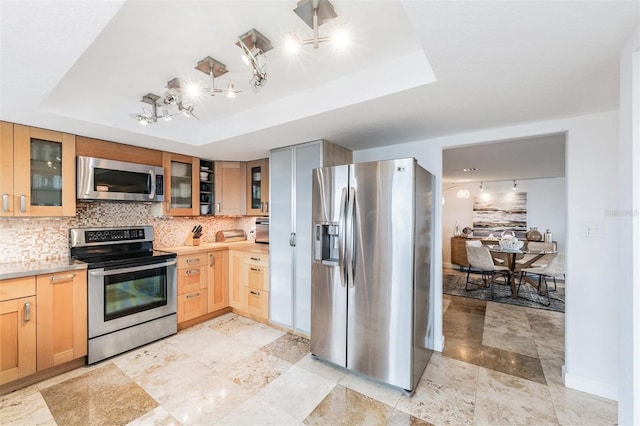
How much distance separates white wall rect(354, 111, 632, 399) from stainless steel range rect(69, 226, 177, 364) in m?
3.69

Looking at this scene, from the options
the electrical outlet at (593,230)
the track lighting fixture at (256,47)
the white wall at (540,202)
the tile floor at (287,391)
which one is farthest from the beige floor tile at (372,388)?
the white wall at (540,202)

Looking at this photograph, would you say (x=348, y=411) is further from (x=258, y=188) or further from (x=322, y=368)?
(x=258, y=188)

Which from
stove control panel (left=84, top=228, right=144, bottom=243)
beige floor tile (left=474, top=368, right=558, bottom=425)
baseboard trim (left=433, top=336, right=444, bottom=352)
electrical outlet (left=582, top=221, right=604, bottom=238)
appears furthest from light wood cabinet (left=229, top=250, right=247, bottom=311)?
electrical outlet (left=582, top=221, right=604, bottom=238)

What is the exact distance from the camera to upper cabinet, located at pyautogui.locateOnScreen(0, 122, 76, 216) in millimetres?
2184

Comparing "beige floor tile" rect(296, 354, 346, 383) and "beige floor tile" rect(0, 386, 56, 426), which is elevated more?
"beige floor tile" rect(0, 386, 56, 426)

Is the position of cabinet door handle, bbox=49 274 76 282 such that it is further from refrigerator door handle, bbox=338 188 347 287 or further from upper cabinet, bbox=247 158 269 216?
refrigerator door handle, bbox=338 188 347 287

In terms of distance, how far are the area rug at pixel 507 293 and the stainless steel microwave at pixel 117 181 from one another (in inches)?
187

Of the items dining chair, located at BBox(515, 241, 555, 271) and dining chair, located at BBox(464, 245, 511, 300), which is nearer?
dining chair, located at BBox(464, 245, 511, 300)

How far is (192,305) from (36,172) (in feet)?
6.30

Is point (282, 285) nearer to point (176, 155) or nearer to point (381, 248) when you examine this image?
point (381, 248)

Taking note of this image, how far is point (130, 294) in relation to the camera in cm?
263

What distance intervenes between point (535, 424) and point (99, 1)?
3.14m

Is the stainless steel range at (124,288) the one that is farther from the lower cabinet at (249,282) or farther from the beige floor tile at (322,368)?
the beige floor tile at (322,368)

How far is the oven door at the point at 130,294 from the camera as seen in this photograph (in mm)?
2402
